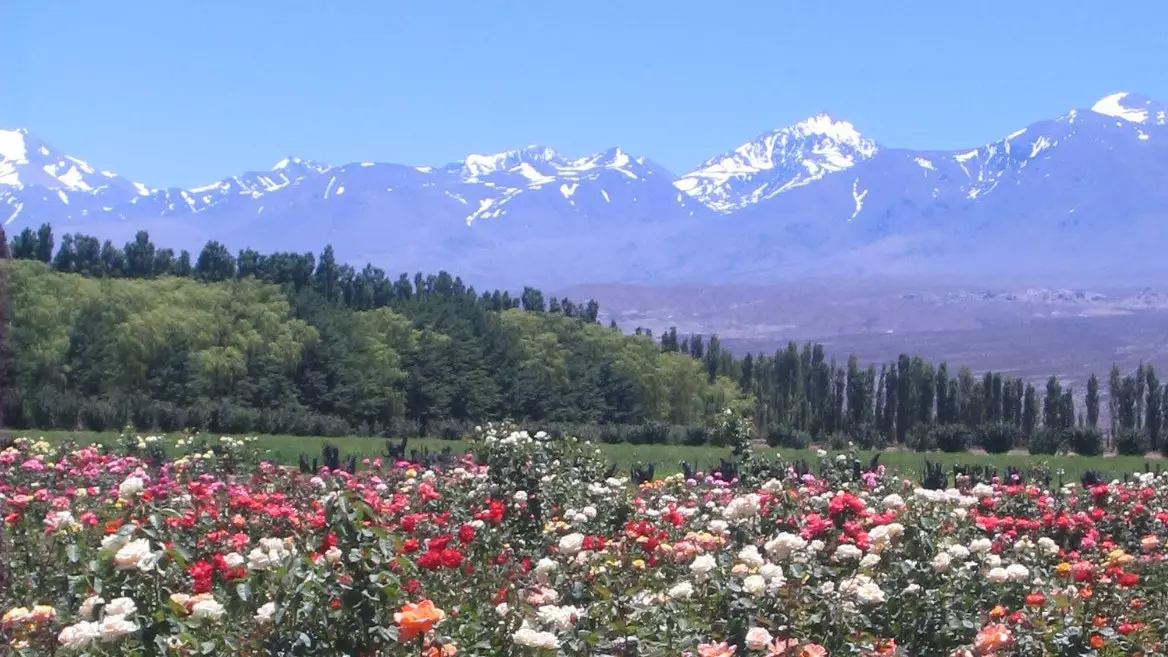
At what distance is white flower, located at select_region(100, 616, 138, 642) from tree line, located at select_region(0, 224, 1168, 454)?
36122 millimetres

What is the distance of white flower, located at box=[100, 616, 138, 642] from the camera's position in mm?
4625

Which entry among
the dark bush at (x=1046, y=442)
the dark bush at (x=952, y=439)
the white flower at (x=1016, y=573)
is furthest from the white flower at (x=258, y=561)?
the dark bush at (x=952, y=439)

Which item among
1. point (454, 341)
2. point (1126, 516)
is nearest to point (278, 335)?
point (454, 341)

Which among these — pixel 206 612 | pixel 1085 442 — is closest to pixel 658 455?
pixel 1085 442

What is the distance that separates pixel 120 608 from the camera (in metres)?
4.72

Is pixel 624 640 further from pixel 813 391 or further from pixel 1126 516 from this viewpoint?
pixel 813 391

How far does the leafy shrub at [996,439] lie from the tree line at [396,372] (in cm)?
10

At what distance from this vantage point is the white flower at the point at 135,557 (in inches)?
190

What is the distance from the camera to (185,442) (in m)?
Answer: 23.3

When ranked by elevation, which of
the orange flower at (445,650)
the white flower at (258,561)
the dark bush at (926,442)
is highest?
the white flower at (258,561)

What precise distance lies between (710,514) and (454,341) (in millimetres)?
52254

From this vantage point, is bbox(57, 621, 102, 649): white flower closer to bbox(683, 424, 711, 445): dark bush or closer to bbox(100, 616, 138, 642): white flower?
bbox(100, 616, 138, 642): white flower

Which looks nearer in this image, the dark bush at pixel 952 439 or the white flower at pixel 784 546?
the white flower at pixel 784 546

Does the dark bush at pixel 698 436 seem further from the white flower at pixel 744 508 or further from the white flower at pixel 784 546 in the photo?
the white flower at pixel 784 546
